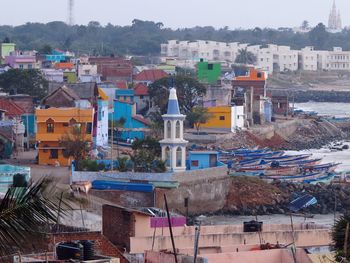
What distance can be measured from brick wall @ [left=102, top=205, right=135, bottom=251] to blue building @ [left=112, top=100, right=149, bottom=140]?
18.8 metres

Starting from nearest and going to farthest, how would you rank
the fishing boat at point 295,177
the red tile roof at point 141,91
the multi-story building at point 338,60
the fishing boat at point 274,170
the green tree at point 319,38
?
the fishing boat at point 295,177 → the fishing boat at point 274,170 → the red tile roof at point 141,91 → the multi-story building at point 338,60 → the green tree at point 319,38

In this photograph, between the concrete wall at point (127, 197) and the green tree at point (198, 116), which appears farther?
the green tree at point (198, 116)

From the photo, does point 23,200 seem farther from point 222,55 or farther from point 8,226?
point 222,55

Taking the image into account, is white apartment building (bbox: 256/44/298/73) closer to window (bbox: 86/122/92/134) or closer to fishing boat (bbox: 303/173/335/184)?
fishing boat (bbox: 303/173/335/184)

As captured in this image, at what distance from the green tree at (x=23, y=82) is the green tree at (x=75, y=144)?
9737 millimetres

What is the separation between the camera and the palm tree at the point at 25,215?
10.6ft

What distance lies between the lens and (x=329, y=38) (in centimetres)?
9362

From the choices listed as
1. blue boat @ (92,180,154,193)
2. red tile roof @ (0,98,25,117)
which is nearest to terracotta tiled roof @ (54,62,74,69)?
red tile roof @ (0,98,25,117)

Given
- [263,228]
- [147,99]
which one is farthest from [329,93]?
[263,228]

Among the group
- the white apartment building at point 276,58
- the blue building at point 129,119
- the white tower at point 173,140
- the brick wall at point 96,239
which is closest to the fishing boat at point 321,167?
the blue building at point 129,119

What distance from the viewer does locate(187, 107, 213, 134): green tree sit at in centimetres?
2942

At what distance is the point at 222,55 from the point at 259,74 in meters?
32.3

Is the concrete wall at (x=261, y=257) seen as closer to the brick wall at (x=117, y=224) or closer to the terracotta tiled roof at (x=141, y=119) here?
the brick wall at (x=117, y=224)

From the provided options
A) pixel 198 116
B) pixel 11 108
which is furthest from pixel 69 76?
pixel 11 108
